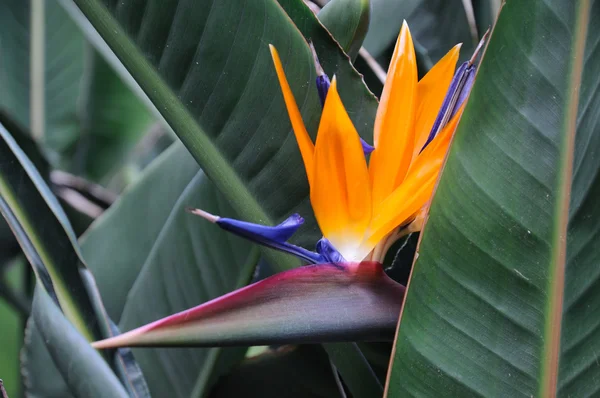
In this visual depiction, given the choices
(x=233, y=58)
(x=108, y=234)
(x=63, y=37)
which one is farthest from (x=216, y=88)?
(x=63, y=37)

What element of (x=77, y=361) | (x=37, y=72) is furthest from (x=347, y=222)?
(x=37, y=72)

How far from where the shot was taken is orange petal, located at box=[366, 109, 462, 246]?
16.3 inches

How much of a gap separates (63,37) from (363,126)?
35.3 inches

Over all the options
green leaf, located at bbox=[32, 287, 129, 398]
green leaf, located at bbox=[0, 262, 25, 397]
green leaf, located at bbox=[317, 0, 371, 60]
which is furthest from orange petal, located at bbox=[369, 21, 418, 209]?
green leaf, located at bbox=[0, 262, 25, 397]

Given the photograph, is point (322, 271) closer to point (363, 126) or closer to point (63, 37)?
point (363, 126)

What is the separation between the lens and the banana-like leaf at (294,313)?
34 centimetres

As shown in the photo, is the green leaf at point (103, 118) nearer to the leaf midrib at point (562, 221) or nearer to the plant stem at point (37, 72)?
the plant stem at point (37, 72)

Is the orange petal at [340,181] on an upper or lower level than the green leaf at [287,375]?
upper

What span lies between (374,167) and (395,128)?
0.03 meters

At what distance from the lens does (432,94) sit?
1.54 feet

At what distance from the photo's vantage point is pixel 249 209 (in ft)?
1.74

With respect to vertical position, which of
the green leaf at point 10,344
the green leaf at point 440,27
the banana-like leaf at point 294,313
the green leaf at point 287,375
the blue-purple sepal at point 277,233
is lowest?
the green leaf at point 10,344

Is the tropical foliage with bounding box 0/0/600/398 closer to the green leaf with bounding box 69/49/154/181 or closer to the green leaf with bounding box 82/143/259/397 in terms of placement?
the green leaf with bounding box 82/143/259/397

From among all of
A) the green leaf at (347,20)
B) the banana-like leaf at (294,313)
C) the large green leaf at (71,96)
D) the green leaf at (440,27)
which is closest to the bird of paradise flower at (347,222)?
the banana-like leaf at (294,313)
